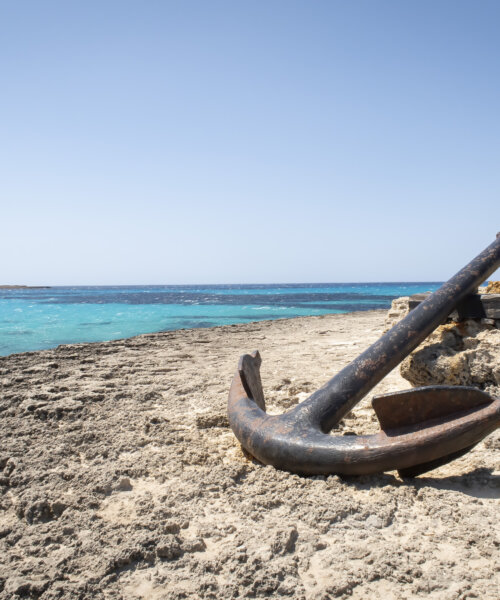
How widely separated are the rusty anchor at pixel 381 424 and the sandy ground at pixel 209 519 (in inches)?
4.2

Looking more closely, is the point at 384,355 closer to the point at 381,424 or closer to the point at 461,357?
the point at 381,424

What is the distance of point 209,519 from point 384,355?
121 centimetres

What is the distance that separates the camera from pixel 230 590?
1373 mm

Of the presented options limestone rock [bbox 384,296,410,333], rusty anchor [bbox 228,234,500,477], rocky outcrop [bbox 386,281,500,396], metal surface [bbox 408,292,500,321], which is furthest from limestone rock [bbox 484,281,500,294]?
rusty anchor [bbox 228,234,500,477]

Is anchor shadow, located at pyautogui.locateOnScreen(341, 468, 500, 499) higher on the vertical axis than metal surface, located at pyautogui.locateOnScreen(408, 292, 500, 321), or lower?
lower

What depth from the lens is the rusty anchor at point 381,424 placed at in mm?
1850

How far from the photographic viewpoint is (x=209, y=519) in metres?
1.79

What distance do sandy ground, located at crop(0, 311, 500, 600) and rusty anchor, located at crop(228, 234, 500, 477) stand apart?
11cm

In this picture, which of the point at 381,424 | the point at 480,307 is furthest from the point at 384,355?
the point at 480,307

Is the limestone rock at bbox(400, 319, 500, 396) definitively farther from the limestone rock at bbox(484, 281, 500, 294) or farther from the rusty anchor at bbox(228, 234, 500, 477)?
the rusty anchor at bbox(228, 234, 500, 477)

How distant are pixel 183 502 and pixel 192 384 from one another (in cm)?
217

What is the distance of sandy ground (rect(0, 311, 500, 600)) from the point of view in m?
1.40

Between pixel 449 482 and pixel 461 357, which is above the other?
pixel 461 357

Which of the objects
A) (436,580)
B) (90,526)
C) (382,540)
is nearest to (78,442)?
(90,526)
